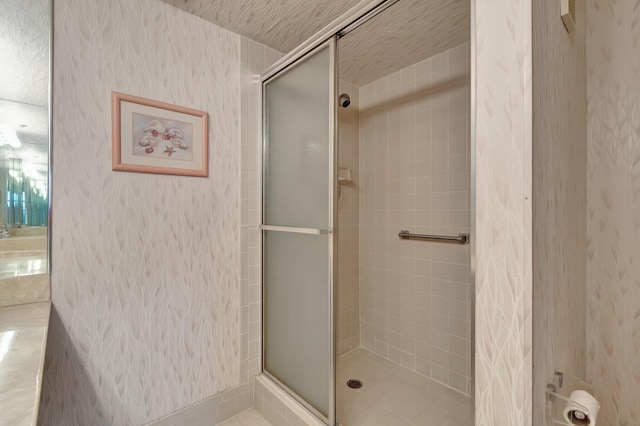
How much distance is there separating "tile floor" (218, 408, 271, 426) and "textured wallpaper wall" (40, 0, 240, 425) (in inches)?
7.9

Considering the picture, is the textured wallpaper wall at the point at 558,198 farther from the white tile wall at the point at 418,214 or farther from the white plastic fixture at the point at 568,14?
the white tile wall at the point at 418,214

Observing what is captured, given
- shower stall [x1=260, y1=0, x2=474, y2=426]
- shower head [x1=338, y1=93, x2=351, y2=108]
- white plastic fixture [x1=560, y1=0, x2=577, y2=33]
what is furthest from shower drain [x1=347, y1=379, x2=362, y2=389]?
white plastic fixture [x1=560, y1=0, x2=577, y2=33]

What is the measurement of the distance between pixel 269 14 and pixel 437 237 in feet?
5.82

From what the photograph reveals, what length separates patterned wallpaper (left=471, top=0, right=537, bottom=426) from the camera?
2.68ft

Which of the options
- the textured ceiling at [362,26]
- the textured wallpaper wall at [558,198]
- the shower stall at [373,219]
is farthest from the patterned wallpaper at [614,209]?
the textured ceiling at [362,26]

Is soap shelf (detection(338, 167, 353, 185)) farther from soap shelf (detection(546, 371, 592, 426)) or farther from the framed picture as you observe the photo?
soap shelf (detection(546, 371, 592, 426))

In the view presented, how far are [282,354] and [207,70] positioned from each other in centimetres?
180

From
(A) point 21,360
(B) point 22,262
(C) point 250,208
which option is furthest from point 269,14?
(A) point 21,360

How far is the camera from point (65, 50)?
50.5 inches

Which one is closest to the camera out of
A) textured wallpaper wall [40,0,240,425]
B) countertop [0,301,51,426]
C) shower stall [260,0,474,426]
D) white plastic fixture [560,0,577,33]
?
countertop [0,301,51,426]

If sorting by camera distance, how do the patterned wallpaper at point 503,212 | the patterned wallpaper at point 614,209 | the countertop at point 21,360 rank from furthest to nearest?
the patterned wallpaper at point 614,209 < the patterned wallpaper at point 503,212 < the countertop at point 21,360

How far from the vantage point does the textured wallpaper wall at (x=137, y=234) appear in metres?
1.29

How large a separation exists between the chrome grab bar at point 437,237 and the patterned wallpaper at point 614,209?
0.62m

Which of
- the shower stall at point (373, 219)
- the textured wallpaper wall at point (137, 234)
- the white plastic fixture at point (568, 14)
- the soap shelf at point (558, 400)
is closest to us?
the soap shelf at point (558, 400)
